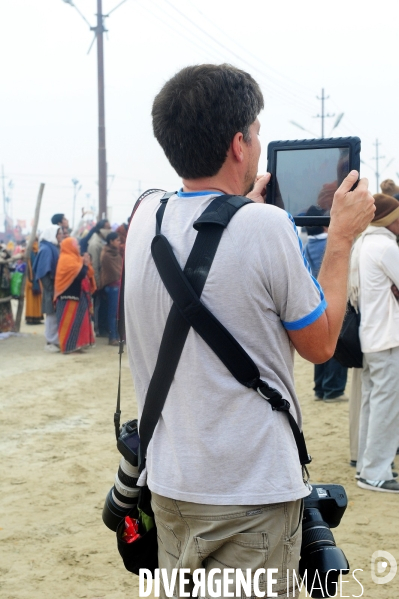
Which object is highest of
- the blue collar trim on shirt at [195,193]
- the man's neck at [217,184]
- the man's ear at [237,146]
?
the man's ear at [237,146]

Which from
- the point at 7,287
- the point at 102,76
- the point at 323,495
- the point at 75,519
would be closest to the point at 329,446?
the point at 75,519

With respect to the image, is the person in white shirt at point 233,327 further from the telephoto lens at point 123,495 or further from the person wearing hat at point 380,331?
the person wearing hat at point 380,331

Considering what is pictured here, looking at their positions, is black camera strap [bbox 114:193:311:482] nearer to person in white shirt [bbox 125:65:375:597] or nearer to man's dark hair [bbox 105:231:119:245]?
person in white shirt [bbox 125:65:375:597]

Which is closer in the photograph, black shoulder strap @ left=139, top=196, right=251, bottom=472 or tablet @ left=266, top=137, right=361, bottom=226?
black shoulder strap @ left=139, top=196, right=251, bottom=472

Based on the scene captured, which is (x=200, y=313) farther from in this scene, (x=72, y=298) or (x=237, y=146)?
(x=72, y=298)

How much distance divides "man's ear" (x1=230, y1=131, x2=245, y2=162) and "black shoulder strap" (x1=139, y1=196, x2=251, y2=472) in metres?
0.12

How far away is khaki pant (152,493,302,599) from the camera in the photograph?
1729 millimetres

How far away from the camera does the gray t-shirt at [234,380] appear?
168 centimetres

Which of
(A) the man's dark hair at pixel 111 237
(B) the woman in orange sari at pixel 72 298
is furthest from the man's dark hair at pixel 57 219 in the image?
(B) the woman in orange sari at pixel 72 298

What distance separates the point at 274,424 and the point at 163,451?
0.95 ft

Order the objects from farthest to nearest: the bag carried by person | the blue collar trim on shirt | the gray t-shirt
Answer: the bag carried by person < the blue collar trim on shirt < the gray t-shirt

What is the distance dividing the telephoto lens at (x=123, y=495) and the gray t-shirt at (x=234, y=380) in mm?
340

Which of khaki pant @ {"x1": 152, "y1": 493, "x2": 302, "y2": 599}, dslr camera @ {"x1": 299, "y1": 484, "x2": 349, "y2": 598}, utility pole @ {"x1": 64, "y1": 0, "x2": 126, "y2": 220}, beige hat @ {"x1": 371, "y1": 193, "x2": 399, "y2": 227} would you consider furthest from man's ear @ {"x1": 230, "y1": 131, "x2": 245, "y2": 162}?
utility pole @ {"x1": 64, "y1": 0, "x2": 126, "y2": 220}

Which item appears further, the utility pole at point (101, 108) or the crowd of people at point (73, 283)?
the utility pole at point (101, 108)
